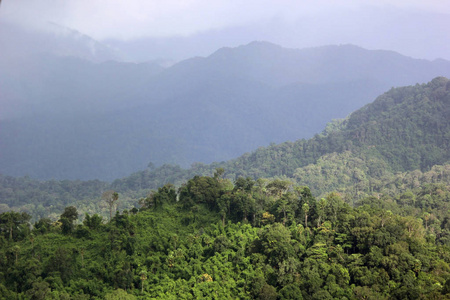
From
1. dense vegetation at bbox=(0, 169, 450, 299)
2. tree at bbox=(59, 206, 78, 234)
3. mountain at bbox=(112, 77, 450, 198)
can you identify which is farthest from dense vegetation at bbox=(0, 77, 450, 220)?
dense vegetation at bbox=(0, 169, 450, 299)

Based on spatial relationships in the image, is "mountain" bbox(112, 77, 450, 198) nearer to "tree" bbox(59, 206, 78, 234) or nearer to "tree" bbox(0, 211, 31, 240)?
"tree" bbox(59, 206, 78, 234)

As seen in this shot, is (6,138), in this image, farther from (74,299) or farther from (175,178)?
(74,299)

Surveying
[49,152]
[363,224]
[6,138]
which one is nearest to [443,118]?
[363,224]

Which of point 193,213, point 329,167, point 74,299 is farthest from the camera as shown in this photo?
point 329,167

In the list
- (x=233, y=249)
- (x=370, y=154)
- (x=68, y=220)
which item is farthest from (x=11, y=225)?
(x=370, y=154)

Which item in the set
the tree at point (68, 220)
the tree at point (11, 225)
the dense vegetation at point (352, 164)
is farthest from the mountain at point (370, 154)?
the tree at point (11, 225)

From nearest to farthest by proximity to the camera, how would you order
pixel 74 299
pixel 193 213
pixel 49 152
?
pixel 74 299 < pixel 193 213 < pixel 49 152

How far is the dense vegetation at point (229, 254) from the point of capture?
90.7ft

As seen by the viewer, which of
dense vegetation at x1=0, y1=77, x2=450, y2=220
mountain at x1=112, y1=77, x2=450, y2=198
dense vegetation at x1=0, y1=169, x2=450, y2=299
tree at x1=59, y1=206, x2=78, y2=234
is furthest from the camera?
mountain at x1=112, y1=77, x2=450, y2=198

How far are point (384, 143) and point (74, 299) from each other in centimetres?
8033

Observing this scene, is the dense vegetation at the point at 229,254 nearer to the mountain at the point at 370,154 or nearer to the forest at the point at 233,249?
the forest at the point at 233,249

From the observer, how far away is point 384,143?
313 feet

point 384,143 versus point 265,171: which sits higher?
point 384,143

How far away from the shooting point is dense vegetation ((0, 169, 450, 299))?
27656 mm
